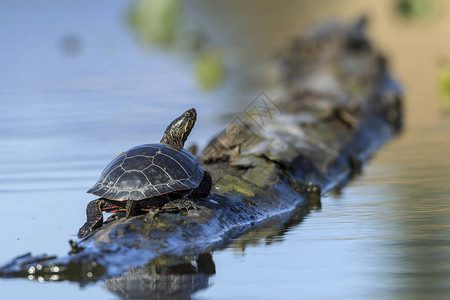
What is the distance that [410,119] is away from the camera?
12.6 meters

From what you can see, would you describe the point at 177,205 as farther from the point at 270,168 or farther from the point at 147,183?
the point at 270,168

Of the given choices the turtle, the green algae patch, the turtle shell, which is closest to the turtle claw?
the turtle

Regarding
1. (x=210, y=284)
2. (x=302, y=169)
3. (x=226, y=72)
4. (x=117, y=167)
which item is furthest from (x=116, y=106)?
(x=210, y=284)

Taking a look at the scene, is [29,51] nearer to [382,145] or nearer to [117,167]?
[382,145]

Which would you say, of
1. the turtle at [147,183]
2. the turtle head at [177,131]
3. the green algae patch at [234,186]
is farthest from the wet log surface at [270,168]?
the turtle head at [177,131]

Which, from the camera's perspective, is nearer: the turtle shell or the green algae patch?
the turtle shell

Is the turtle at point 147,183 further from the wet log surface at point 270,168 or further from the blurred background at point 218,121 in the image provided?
the blurred background at point 218,121

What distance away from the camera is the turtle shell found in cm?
592

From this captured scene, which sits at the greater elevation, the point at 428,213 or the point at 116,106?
the point at 116,106

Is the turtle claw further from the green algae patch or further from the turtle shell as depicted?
the green algae patch

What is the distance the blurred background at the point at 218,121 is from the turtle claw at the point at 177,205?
1.43ft

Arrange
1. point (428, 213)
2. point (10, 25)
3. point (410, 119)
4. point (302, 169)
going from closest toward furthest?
point (428, 213) < point (302, 169) < point (410, 119) < point (10, 25)

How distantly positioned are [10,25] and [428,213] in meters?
22.9

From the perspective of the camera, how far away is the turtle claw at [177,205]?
6082mm
